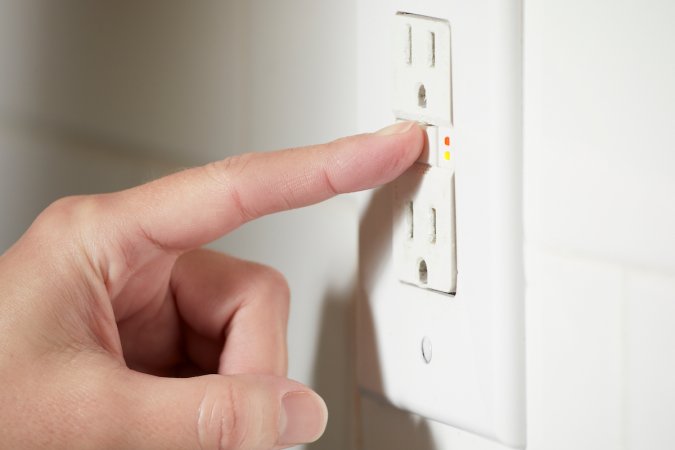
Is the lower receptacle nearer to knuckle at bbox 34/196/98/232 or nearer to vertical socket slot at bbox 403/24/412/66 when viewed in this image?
vertical socket slot at bbox 403/24/412/66

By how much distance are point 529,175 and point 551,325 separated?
0.22 feet

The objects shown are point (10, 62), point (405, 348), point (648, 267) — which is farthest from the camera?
point (10, 62)

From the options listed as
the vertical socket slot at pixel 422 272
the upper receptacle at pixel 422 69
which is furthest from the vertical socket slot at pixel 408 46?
the vertical socket slot at pixel 422 272

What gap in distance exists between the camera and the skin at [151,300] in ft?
1.56

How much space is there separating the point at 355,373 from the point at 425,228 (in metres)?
0.13

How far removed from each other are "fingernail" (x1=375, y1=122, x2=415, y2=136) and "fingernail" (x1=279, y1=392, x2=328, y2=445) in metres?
0.13

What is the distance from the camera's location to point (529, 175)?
1.53ft

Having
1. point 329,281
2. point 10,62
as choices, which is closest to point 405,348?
point 329,281

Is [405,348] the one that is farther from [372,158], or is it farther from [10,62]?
[10,62]

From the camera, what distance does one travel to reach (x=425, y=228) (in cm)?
51

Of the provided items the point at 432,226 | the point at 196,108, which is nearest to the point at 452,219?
the point at 432,226

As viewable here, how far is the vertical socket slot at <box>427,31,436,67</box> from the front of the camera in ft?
1.61

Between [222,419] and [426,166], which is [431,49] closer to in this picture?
[426,166]

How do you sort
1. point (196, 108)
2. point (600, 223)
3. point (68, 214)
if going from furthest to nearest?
1. point (196, 108)
2. point (68, 214)
3. point (600, 223)
